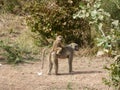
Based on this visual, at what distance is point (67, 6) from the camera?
567 inches

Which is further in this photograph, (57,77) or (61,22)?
(61,22)

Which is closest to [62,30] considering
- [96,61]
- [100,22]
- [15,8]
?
[96,61]

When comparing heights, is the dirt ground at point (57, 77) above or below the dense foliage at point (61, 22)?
below

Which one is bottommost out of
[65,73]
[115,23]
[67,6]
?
[65,73]

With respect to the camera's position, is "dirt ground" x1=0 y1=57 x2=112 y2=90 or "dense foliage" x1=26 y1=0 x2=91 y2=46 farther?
"dense foliage" x1=26 y1=0 x2=91 y2=46

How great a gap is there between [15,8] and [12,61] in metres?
6.07

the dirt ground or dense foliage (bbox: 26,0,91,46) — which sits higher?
dense foliage (bbox: 26,0,91,46)

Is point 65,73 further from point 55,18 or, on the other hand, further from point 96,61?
point 55,18

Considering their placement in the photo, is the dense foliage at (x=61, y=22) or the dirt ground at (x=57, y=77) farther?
the dense foliage at (x=61, y=22)

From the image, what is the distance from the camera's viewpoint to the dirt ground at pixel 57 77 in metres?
9.91

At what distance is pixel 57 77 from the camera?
1098 centimetres

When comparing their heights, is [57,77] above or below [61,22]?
below

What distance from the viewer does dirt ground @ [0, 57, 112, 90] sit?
32.5 ft

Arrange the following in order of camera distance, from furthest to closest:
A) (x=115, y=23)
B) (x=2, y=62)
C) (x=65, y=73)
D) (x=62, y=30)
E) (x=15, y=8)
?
(x=15, y=8), (x=62, y=30), (x=2, y=62), (x=65, y=73), (x=115, y=23)
